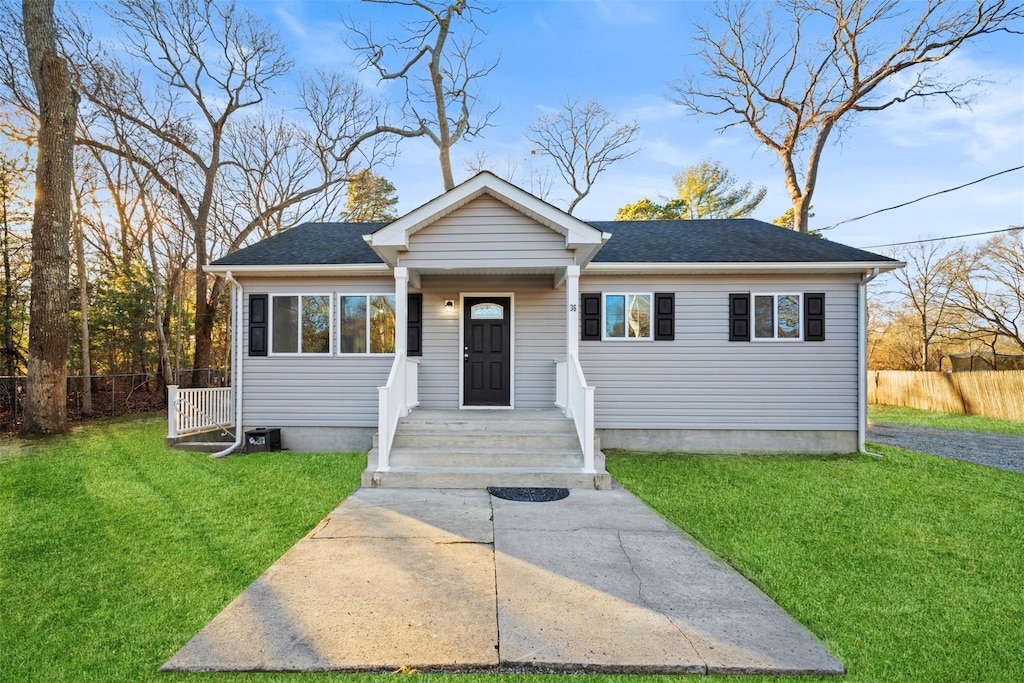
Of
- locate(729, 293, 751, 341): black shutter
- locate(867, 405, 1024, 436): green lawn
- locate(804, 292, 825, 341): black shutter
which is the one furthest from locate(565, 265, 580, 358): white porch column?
locate(867, 405, 1024, 436): green lawn

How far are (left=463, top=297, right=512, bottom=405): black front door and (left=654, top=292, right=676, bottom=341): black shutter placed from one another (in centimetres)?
264

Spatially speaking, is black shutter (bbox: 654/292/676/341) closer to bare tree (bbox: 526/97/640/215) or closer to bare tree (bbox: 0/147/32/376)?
bare tree (bbox: 526/97/640/215)

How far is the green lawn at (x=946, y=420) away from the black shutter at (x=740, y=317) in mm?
8452

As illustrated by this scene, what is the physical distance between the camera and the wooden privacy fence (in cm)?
1334

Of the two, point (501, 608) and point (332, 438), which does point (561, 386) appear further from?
point (501, 608)

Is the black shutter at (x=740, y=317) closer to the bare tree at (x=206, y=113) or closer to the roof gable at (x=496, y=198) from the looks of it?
the roof gable at (x=496, y=198)

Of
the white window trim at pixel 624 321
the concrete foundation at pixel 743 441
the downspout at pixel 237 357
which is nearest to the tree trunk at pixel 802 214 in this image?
the concrete foundation at pixel 743 441

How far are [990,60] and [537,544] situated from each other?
66.6 feet

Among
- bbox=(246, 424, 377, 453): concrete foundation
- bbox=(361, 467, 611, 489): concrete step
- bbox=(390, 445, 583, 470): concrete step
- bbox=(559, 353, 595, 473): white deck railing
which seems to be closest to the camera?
bbox=(361, 467, 611, 489): concrete step

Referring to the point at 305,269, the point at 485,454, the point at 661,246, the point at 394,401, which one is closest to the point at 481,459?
the point at 485,454

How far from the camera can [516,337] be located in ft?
27.8

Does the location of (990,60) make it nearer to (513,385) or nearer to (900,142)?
(900,142)

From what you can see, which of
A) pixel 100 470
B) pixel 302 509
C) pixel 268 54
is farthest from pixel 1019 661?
pixel 268 54

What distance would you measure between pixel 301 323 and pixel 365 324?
1158 mm
